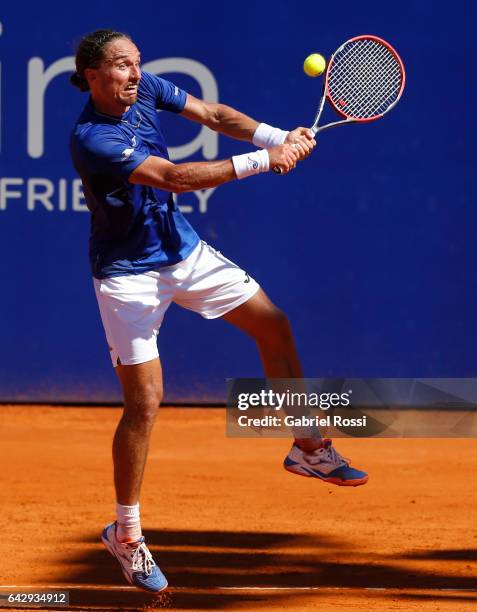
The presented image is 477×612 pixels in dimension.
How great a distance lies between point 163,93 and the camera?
4637 mm

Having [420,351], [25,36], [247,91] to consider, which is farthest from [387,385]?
[25,36]

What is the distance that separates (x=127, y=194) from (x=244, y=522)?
6.23 ft

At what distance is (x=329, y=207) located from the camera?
7656mm

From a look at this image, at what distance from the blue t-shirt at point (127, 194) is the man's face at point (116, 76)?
89 millimetres

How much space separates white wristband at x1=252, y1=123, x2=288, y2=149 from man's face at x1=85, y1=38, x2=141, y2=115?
537mm

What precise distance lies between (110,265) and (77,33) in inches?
143

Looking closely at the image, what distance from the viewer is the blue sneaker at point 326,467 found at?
4547 millimetres

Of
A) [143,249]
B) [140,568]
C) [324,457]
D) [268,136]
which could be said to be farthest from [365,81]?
[140,568]

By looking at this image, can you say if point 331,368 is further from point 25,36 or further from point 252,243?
point 25,36

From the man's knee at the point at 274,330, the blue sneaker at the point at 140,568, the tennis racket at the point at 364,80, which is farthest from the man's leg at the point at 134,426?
the tennis racket at the point at 364,80

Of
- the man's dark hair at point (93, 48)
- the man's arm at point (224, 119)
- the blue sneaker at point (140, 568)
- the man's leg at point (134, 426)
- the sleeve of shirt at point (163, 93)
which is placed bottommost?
the blue sneaker at point (140, 568)

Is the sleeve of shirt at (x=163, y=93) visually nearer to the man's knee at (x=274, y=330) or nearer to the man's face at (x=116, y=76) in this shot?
the man's face at (x=116, y=76)

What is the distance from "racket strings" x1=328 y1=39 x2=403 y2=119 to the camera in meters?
4.96

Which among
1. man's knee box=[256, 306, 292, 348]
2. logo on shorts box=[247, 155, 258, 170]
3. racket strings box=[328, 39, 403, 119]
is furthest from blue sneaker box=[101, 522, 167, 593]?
racket strings box=[328, 39, 403, 119]
